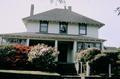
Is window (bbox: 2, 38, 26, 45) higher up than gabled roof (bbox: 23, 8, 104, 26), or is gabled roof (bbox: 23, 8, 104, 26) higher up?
gabled roof (bbox: 23, 8, 104, 26)

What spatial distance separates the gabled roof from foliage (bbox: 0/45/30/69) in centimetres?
882

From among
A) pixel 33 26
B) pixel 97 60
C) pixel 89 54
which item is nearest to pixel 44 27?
pixel 33 26

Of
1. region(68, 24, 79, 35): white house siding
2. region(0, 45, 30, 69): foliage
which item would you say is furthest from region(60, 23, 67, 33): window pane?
region(0, 45, 30, 69): foliage

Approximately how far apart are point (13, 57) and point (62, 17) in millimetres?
12344

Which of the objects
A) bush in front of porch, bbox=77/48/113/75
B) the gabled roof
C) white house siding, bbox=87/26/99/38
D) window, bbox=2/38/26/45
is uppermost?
the gabled roof

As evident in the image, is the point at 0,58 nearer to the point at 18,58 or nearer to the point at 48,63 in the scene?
the point at 18,58

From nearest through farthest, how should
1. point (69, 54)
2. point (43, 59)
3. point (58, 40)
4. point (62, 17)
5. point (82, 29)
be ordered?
1. point (43, 59)
2. point (58, 40)
3. point (69, 54)
4. point (82, 29)
5. point (62, 17)

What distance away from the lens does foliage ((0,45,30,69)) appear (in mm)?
23891

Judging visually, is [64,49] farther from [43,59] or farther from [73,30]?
[43,59]

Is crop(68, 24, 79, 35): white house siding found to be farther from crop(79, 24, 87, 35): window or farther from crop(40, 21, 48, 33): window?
crop(40, 21, 48, 33): window

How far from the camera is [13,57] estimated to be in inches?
968

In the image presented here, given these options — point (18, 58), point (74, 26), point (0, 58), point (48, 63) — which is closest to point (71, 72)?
point (48, 63)

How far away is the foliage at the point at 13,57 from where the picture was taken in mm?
23891

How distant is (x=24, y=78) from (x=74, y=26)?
59.5 feet
